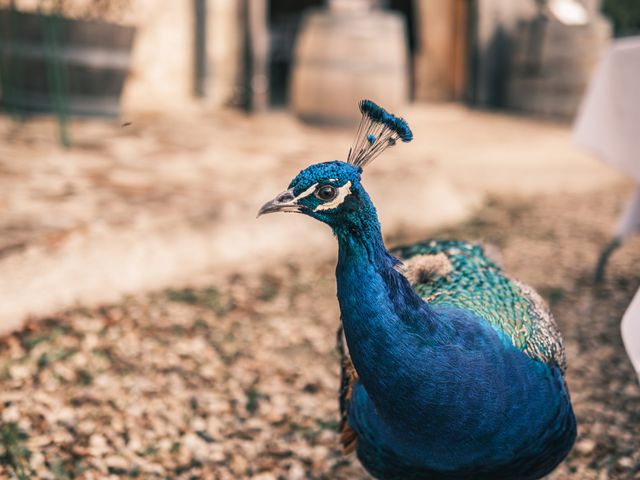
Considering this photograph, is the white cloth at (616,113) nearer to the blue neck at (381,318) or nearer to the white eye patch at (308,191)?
the blue neck at (381,318)

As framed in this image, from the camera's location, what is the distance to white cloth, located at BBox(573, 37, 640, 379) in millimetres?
2553

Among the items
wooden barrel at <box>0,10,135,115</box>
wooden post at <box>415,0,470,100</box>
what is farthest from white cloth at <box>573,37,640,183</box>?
wooden post at <box>415,0,470,100</box>

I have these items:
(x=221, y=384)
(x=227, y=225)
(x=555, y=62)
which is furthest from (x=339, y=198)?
(x=555, y=62)

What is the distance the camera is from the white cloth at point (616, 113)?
8.38 ft

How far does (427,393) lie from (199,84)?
16.5 ft

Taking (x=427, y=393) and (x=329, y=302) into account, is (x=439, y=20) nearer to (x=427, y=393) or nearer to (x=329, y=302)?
(x=329, y=302)

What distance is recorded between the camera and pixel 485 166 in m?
5.30

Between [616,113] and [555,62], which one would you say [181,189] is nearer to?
[616,113]

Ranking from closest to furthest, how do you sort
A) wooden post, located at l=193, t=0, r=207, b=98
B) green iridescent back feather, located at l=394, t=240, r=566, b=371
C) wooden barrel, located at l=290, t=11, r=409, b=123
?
green iridescent back feather, located at l=394, t=240, r=566, b=371
wooden barrel, located at l=290, t=11, r=409, b=123
wooden post, located at l=193, t=0, r=207, b=98

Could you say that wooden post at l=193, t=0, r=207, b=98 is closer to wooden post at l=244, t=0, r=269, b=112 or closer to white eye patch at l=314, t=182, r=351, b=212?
wooden post at l=244, t=0, r=269, b=112

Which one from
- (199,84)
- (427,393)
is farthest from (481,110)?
(427,393)

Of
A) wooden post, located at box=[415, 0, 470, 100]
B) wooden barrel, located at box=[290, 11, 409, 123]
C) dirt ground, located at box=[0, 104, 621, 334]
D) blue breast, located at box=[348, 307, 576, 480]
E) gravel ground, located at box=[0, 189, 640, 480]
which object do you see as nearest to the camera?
blue breast, located at box=[348, 307, 576, 480]

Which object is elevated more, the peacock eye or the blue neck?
the peacock eye

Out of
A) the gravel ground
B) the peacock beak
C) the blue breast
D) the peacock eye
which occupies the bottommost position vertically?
the gravel ground
